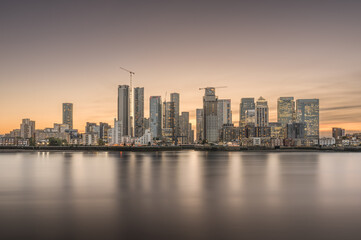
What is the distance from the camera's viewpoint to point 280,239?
15305 mm

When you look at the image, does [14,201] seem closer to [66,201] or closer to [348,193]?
[66,201]

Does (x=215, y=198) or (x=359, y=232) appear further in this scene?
(x=215, y=198)

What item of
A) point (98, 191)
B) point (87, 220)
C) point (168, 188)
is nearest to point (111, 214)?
point (87, 220)

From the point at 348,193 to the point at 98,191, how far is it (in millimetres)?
24178

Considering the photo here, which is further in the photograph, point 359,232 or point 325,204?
point 325,204

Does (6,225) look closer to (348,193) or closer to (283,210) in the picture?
(283,210)

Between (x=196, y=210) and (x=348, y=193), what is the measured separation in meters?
18.2

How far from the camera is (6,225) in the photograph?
1811 cm

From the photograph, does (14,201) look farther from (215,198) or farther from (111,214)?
(215,198)

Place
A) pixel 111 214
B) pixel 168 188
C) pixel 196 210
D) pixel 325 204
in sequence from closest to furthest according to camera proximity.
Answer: pixel 111 214 → pixel 196 210 → pixel 325 204 → pixel 168 188

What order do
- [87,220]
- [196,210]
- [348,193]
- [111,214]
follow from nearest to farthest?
1. [87,220]
2. [111,214]
3. [196,210]
4. [348,193]

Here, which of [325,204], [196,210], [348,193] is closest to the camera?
[196,210]

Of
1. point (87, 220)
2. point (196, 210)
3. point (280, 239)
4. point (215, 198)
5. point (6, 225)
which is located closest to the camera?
point (280, 239)

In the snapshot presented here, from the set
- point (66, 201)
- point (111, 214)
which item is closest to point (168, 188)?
point (66, 201)
